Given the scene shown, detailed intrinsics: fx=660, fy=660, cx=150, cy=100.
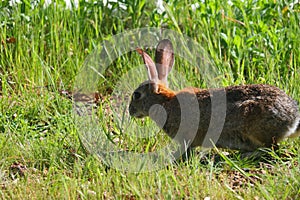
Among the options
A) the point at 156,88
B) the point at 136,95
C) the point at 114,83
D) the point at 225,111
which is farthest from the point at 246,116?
the point at 114,83

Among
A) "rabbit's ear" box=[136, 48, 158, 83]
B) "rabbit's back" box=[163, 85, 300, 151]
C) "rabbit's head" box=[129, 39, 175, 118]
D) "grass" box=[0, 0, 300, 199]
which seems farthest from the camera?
"rabbit's head" box=[129, 39, 175, 118]

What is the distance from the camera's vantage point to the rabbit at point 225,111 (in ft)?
16.4

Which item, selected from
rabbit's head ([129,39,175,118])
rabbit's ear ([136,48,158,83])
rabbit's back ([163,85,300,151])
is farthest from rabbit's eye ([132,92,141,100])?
rabbit's back ([163,85,300,151])

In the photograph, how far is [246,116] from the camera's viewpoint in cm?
509

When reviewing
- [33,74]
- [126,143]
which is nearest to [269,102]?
[126,143]

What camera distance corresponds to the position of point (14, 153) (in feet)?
16.6

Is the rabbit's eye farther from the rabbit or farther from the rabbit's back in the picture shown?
the rabbit's back

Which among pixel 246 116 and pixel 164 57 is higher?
pixel 164 57

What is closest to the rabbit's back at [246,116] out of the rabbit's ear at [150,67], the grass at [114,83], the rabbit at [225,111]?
the rabbit at [225,111]

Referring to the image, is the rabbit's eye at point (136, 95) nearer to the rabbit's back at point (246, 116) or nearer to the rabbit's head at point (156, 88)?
the rabbit's head at point (156, 88)

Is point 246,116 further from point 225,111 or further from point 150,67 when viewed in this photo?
point 150,67

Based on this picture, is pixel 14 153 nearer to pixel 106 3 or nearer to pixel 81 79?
pixel 81 79

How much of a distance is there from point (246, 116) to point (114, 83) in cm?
178

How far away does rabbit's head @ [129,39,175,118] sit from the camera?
5.51 meters
